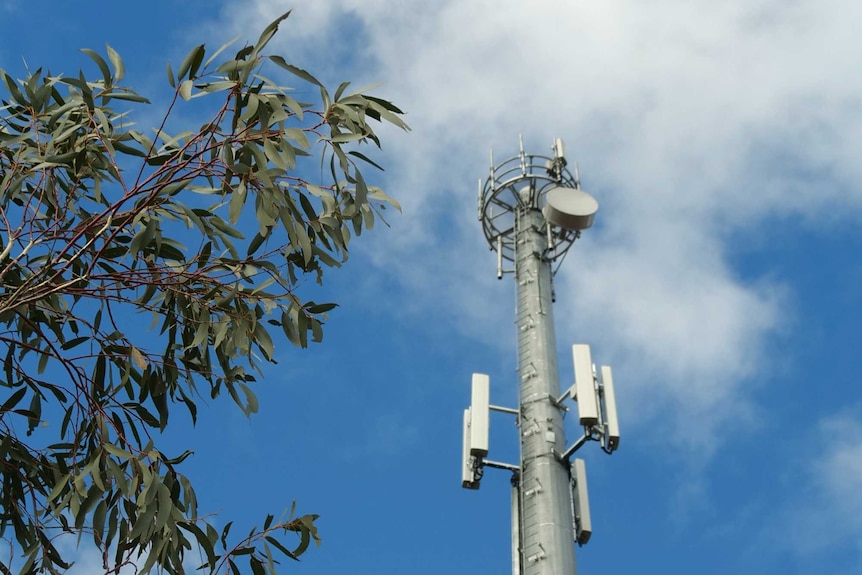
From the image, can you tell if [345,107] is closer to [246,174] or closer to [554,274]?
[246,174]

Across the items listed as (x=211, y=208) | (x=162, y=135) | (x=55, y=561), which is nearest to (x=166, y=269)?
(x=211, y=208)

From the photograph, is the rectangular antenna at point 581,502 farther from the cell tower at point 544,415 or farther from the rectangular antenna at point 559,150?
the rectangular antenna at point 559,150

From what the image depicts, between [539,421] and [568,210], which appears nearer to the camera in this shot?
[539,421]

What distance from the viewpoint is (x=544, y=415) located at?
1716 cm

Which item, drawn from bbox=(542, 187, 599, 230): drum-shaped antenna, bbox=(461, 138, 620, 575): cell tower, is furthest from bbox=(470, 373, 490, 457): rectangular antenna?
bbox=(542, 187, 599, 230): drum-shaped antenna

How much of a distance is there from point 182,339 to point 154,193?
1.49m

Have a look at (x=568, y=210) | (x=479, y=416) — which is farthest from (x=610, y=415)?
(x=568, y=210)

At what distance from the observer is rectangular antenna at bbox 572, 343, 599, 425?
627 inches

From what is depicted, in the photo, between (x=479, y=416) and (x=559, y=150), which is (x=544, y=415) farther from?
(x=559, y=150)

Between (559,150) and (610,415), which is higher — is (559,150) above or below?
above

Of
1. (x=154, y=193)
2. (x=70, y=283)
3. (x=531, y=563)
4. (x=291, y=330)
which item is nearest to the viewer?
(x=70, y=283)

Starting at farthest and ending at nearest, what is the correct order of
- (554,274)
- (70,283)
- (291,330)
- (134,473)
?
1. (554,274)
2. (291,330)
3. (134,473)
4. (70,283)

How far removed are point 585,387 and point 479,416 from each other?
6.74 feet

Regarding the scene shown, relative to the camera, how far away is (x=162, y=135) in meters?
6.43
